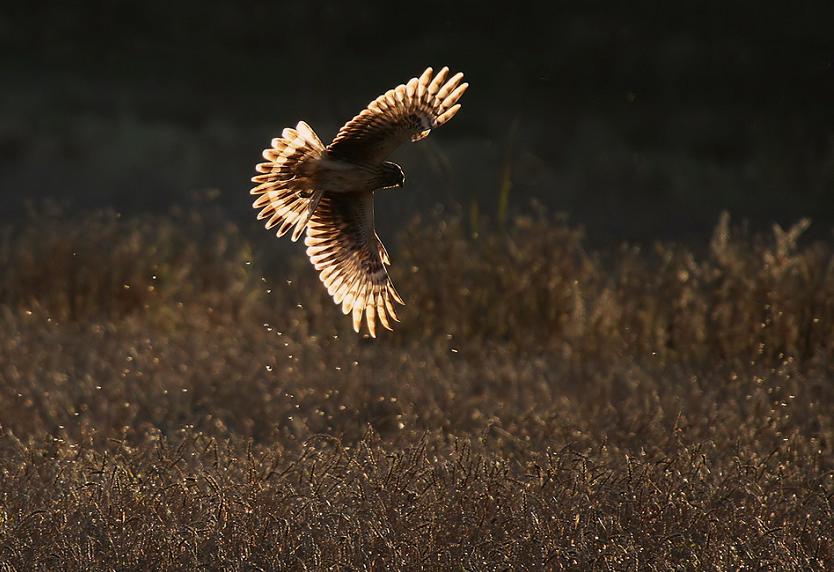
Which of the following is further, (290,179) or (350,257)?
(350,257)

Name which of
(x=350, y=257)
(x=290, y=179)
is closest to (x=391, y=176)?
(x=290, y=179)

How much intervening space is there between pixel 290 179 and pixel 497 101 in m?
12.9

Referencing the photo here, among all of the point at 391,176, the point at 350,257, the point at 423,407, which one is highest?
the point at 391,176

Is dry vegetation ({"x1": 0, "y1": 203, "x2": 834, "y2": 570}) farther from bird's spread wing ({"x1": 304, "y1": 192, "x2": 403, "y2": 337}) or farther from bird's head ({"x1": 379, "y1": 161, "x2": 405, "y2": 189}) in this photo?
bird's head ({"x1": 379, "y1": 161, "x2": 405, "y2": 189})

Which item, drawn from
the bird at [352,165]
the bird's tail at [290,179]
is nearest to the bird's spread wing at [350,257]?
the bird at [352,165]

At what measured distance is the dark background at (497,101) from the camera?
14.3 m

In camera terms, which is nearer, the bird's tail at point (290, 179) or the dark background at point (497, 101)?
the bird's tail at point (290, 179)

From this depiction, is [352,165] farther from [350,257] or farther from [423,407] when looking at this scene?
[423,407]

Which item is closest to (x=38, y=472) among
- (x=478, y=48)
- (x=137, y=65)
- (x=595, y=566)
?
(x=595, y=566)

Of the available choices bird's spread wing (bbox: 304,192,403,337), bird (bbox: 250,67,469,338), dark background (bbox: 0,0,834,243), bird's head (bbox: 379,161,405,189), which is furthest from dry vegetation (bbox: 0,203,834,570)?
dark background (bbox: 0,0,834,243)

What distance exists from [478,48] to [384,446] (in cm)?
1121

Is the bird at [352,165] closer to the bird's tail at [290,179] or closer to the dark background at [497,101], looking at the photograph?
the bird's tail at [290,179]

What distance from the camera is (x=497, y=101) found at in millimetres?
16422

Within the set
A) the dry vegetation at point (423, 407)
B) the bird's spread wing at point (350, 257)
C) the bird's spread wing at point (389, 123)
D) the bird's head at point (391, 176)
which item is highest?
the bird's spread wing at point (389, 123)
